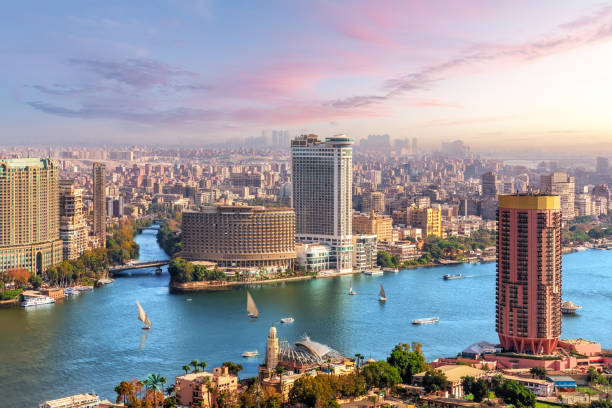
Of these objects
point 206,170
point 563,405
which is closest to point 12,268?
point 563,405

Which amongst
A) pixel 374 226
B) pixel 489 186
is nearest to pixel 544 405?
pixel 374 226

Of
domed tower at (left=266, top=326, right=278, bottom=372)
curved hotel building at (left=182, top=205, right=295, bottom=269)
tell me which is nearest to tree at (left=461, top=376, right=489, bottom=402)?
domed tower at (left=266, top=326, right=278, bottom=372)

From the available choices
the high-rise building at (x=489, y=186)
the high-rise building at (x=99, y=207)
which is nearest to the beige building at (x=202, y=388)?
the high-rise building at (x=99, y=207)

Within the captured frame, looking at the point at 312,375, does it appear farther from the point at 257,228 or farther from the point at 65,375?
the point at 257,228

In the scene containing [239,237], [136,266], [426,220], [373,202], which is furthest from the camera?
[373,202]

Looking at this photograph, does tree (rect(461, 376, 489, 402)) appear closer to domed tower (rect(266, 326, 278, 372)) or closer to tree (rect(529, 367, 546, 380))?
tree (rect(529, 367, 546, 380))

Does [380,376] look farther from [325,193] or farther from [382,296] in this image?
[325,193]

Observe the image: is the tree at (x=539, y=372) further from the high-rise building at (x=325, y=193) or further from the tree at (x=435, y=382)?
the high-rise building at (x=325, y=193)
